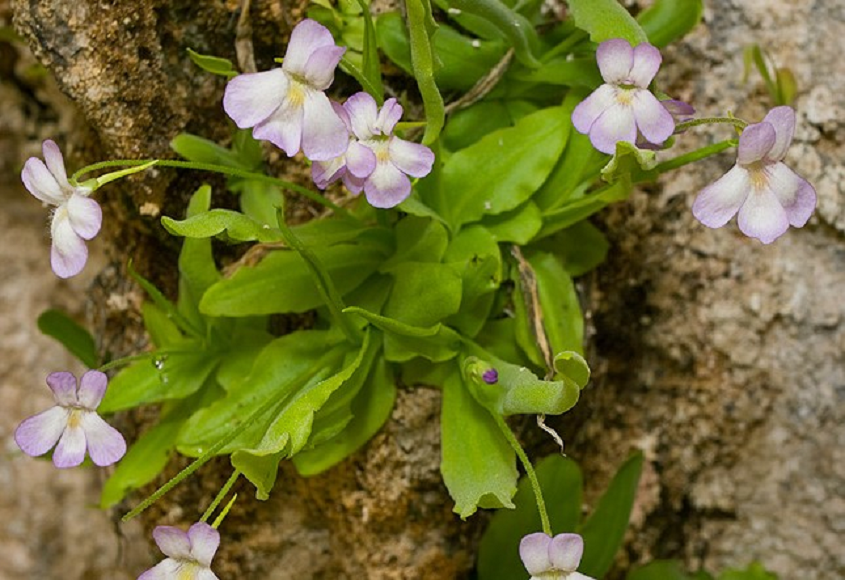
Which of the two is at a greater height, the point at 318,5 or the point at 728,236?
the point at 318,5

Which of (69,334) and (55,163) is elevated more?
(55,163)

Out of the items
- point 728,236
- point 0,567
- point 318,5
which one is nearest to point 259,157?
point 318,5

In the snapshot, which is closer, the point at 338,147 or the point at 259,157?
the point at 338,147

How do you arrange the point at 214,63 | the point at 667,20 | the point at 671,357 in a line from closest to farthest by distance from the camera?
the point at 214,63, the point at 667,20, the point at 671,357

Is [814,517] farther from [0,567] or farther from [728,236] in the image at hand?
[0,567]

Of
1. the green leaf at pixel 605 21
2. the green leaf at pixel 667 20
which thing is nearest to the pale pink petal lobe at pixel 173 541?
the green leaf at pixel 605 21

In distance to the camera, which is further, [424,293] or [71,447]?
[424,293]

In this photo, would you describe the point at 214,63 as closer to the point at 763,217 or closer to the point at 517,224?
the point at 517,224

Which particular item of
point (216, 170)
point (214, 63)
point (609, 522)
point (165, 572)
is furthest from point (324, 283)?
point (609, 522)
